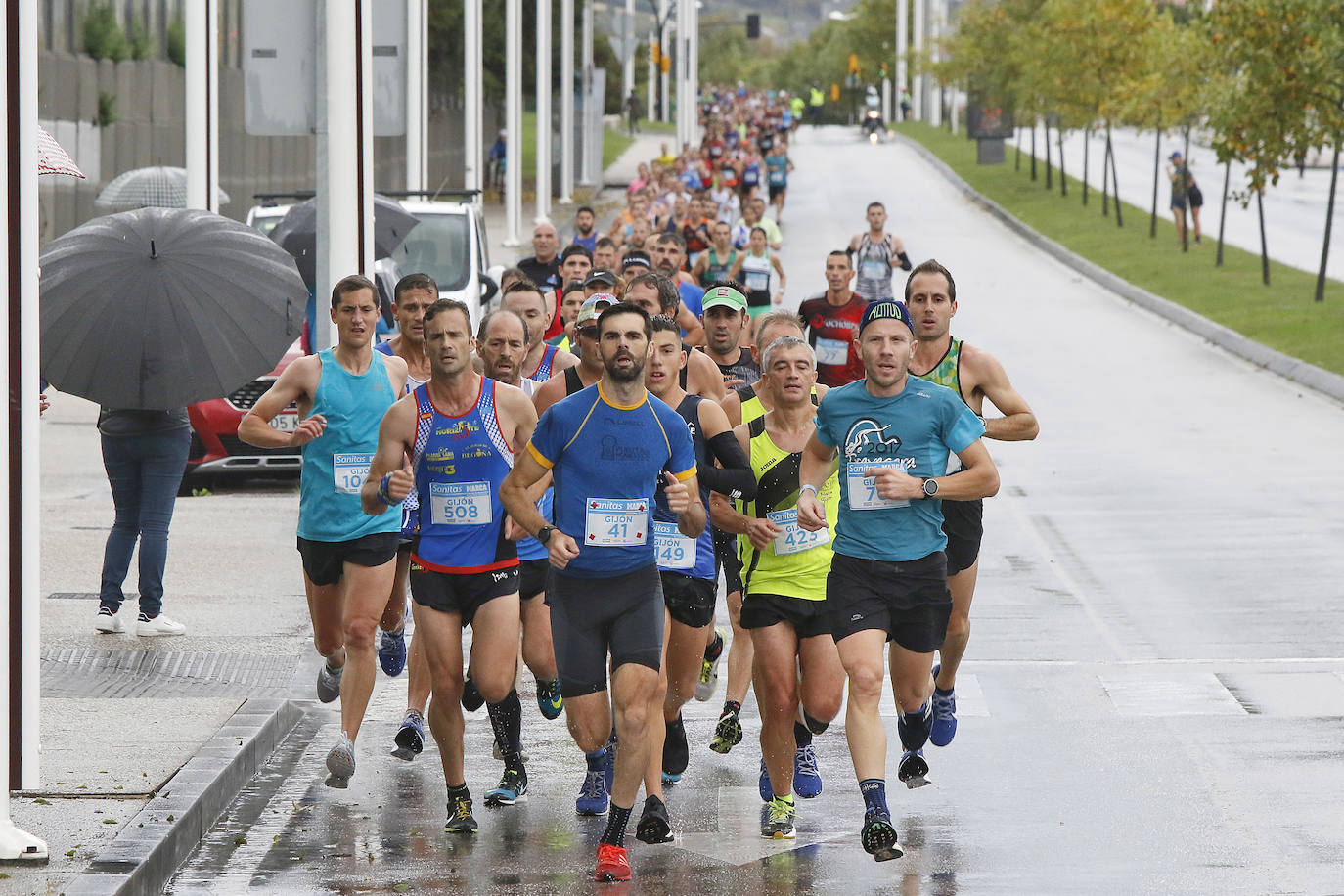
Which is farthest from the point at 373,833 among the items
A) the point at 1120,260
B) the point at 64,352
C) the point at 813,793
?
the point at 1120,260

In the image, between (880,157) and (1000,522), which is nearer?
(1000,522)

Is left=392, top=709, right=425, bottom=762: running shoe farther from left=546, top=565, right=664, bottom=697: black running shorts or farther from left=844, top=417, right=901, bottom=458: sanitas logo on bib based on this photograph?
left=844, top=417, right=901, bottom=458: sanitas logo on bib

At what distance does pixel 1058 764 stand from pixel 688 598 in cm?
183

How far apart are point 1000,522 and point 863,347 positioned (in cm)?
867

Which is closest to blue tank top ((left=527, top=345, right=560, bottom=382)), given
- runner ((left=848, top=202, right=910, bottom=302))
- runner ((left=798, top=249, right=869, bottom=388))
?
runner ((left=798, top=249, right=869, bottom=388))

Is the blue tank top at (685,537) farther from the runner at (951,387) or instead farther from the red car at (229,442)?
the red car at (229,442)

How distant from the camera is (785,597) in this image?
816 cm

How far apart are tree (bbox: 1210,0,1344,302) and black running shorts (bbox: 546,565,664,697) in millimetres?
22456

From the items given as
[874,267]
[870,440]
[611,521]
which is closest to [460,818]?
[611,521]

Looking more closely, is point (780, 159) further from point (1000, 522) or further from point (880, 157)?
point (1000, 522)

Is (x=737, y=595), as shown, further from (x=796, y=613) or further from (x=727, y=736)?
(x=796, y=613)

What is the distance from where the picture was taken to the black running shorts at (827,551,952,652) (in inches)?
309

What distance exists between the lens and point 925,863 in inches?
297

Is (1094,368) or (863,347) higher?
(863,347)
